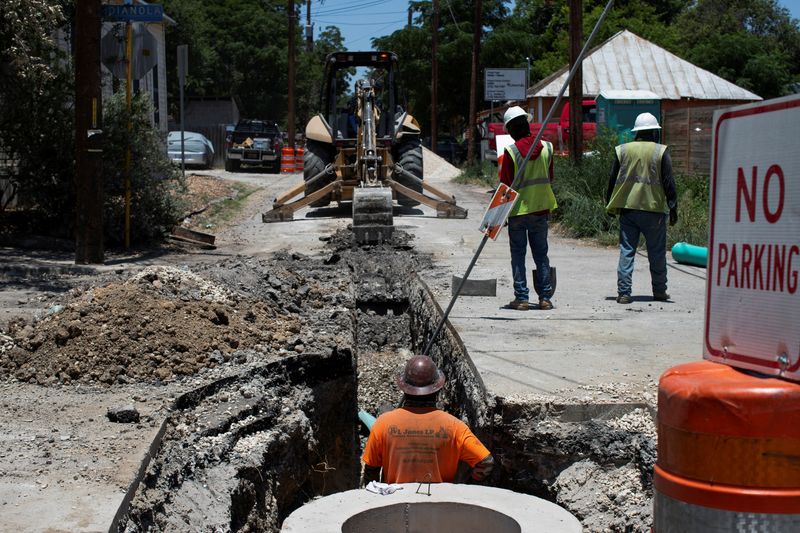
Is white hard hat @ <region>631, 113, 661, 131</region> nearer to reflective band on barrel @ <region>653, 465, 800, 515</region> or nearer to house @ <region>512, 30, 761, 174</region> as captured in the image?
reflective band on barrel @ <region>653, 465, 800, 515</region>

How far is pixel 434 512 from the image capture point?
4508 mm

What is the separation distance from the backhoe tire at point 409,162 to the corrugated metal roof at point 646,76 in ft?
70.6

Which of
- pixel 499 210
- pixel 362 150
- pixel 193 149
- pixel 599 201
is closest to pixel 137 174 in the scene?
pixel 362 150

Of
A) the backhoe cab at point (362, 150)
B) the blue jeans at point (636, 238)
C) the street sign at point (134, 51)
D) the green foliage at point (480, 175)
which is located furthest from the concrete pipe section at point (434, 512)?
the green foliage at point (480, 175)

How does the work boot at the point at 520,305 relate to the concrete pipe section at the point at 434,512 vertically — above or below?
above

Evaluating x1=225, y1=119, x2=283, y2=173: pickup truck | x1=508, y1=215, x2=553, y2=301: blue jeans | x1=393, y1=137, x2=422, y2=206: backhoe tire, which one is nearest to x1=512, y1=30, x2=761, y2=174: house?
x1=225, y1=119, x2=283, y2=173: pickup truck

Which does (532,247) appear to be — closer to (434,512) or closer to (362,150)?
(434,512)

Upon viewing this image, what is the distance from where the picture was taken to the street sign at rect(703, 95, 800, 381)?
8.16ft

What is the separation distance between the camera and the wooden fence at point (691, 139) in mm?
17188

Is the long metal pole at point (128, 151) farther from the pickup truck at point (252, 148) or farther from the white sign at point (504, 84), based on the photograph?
the pickup truck at point (252, 148)

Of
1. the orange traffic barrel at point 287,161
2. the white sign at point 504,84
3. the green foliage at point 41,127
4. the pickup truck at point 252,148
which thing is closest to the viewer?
the green foliage at point 41,127

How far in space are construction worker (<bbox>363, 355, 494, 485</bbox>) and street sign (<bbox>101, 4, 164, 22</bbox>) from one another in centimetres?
895

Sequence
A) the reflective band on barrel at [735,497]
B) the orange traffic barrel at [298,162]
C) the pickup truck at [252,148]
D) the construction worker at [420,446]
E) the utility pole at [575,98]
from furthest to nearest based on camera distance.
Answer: the orange traffic barrel at [298,162] < the pickup truck at [252,148] < the utility pole at [575,98] < the construction worker at [420,446] < the reflective band on barrel at [735,497]

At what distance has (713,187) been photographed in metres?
2.83
